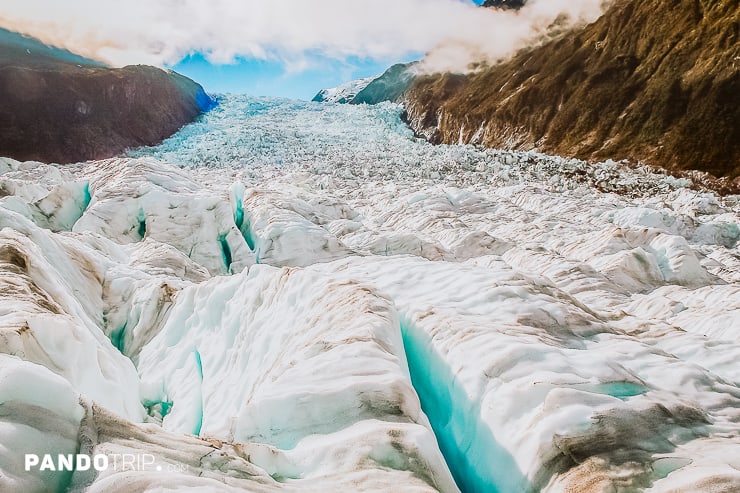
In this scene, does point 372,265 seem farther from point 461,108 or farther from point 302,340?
point 461,108

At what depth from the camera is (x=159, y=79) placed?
261 feet

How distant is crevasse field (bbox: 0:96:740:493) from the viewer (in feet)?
13.1

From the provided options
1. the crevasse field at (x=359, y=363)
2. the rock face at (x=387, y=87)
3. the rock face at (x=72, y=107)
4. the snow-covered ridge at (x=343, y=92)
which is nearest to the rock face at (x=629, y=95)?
the rock face at (x=387, y=87)

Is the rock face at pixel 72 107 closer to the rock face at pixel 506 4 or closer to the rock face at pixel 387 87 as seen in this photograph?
the rock face at pixel 387 87

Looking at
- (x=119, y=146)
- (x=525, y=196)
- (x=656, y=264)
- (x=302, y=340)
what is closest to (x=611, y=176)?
(x=525, y=196)

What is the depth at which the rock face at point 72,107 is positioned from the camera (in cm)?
5412

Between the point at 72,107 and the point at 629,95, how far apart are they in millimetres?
66956

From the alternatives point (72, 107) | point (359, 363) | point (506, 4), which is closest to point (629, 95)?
point (506, 4)

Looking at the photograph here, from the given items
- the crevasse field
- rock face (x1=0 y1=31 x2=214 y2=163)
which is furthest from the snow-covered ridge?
the crevasse field

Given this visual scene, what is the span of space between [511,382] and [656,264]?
13.3 meters

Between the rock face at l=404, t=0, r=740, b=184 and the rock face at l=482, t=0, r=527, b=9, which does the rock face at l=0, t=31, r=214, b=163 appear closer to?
the rock face at l=404, t=0, r=740, b=184

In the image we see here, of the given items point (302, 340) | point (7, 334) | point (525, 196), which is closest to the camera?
point (7, 334)

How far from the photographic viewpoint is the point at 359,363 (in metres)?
5.48

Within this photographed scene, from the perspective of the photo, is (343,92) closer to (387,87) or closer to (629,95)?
(387,87)
